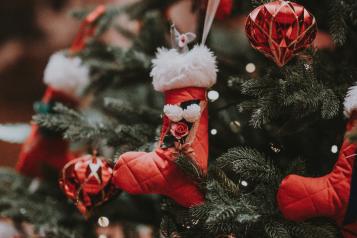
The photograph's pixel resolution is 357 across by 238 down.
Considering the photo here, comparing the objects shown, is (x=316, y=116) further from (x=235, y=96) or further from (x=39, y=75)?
(x=39, y=75)

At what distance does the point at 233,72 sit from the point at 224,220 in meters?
0.38

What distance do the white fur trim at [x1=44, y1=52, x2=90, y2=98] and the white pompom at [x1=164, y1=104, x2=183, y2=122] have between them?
0.43 metres

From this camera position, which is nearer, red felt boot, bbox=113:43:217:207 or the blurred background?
red felt boot, bbox=113:43:217:207

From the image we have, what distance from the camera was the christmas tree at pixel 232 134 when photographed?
60 centimetres

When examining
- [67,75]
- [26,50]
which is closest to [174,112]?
[67,75]

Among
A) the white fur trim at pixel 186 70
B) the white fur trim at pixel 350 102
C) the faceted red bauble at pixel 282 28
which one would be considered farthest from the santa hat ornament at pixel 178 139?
the white fur trim at pixel 350 102

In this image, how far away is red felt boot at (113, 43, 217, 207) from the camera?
0.65 m

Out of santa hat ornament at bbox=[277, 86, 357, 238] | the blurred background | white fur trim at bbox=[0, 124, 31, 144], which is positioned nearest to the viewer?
santa hat ornament at bbox=[277, 86, 357, 238]

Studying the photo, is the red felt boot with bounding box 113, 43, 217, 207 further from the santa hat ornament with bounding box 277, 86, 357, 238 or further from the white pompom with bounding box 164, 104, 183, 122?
the santa hat ornament with bounding box 277, 86, 357, 238

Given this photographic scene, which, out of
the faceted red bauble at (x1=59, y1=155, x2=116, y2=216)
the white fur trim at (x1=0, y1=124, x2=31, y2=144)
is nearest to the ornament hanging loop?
the white fur trim at (x1=0, y1=124, x2=31, y2=144)

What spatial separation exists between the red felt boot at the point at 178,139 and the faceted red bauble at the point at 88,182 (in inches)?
3.2

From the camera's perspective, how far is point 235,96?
847 mm

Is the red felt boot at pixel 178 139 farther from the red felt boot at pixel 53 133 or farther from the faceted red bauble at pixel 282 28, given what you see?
the red felt boot at pixel 53 133

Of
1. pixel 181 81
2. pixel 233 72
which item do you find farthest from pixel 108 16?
pixel 181 81
